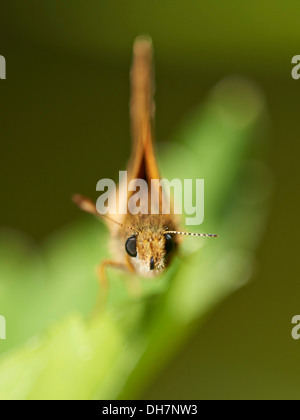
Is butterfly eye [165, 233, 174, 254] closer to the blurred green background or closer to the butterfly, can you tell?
the butterfly

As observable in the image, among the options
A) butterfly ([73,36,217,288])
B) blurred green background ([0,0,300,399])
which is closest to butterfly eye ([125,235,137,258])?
butterfly ([73,36,217,288])

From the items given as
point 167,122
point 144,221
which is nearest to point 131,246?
point 144,221

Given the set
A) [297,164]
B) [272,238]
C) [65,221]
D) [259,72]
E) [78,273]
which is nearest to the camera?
[78,273]

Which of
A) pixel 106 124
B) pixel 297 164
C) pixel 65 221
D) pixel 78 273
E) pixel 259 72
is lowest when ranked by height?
pixel 78 273

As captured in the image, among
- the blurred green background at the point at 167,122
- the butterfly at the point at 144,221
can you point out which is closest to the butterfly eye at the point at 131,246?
the butterfly at the point at 144,221
